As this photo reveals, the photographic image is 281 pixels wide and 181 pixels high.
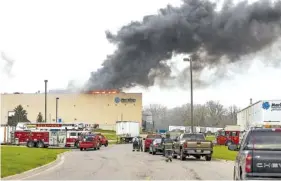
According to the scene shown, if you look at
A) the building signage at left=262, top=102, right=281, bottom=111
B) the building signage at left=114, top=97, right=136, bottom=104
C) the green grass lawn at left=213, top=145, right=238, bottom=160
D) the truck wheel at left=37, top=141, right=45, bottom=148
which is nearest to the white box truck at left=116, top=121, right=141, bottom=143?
the truck wheel at left=37, top=141, right=45, bottom=148

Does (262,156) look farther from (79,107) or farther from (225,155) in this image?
(79,107)

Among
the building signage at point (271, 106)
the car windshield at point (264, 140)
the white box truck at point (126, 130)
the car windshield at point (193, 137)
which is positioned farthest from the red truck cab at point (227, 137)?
the car windshield at point (264, 140)

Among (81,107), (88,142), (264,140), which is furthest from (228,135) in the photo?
(81,107)

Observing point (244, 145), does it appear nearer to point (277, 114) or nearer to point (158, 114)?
point (277, 114)

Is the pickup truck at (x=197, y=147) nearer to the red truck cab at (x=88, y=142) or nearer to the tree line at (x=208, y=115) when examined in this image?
the red truck cab at (x=88, y=142)

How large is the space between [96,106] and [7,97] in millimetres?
22125

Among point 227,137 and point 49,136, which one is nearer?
point 49,136

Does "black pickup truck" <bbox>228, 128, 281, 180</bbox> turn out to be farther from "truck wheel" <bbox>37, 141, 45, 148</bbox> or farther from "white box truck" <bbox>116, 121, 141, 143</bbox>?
"white box truck" <bbox>116, 121, 141, 143</bbox>

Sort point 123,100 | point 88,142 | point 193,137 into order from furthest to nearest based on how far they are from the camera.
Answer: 1. point 123,100
2. point 88,142
3. point 193,137

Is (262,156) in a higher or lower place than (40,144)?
higher

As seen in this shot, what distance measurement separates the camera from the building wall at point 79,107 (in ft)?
377

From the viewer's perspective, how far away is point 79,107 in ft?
379

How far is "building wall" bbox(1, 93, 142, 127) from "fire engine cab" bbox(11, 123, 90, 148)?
58440 millimetres

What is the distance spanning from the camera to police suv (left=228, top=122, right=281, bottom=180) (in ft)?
33.6
